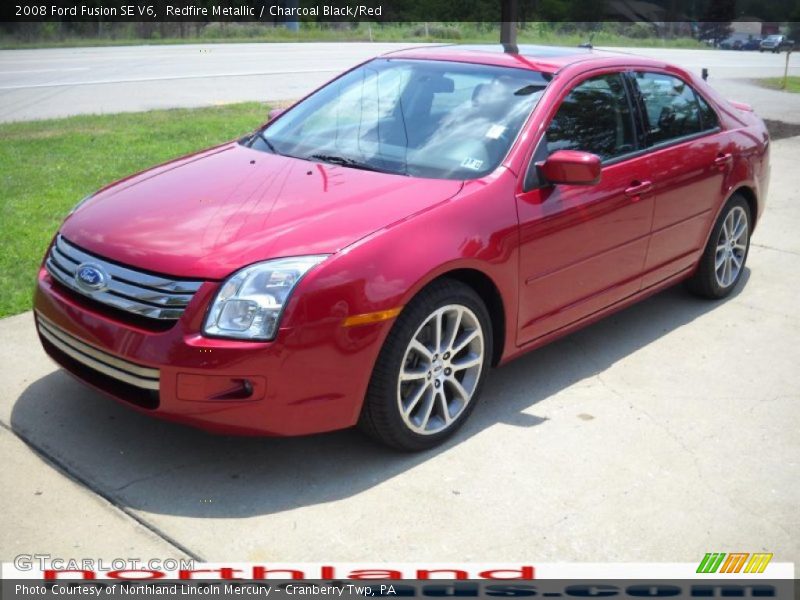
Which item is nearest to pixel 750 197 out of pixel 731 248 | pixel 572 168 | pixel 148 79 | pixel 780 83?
pixel 731 248

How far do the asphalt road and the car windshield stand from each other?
27.7 feet

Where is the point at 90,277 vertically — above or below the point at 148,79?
below

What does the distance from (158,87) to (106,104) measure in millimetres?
2464

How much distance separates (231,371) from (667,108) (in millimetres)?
3226

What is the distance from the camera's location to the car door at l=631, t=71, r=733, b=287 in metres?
5.24

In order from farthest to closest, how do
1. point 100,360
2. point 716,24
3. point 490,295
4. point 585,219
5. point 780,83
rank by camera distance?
point 716,24 → point 780,83 → point 585,219 → point 490,295 → point 100,360

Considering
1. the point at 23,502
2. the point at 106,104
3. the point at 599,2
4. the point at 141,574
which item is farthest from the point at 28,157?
the point at 599,2

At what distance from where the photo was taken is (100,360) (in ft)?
12.3

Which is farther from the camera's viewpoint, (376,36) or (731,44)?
(731,44)

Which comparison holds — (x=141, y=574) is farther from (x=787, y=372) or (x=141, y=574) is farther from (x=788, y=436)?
(x=787, y=372)

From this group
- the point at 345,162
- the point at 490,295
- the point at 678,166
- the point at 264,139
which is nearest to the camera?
the point at 490,295

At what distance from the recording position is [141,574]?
10.6 ft

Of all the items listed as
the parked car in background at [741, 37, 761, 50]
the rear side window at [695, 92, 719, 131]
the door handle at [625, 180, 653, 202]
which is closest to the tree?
the parked car in background at [741, 37, 761, 50]

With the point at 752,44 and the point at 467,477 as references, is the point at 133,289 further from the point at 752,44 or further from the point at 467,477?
the point at 752,44
